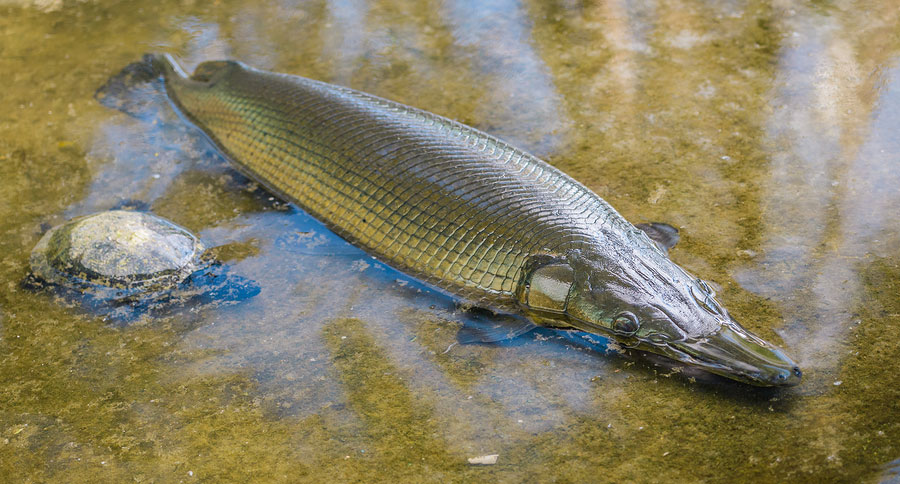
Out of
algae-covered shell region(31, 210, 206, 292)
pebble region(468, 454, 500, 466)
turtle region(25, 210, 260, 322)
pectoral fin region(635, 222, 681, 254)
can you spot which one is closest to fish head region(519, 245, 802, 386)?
pectoral fin region(635, 222, 681, 254)

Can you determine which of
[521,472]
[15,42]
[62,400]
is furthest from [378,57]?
[521,472]

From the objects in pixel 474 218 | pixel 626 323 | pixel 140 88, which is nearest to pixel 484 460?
pixel 626 323

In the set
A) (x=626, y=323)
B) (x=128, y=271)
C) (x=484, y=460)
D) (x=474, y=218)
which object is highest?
(x=474, y=218)

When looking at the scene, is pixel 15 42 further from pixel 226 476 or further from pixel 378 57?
→ pixel 226 476

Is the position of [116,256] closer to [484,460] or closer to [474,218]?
[474,218]

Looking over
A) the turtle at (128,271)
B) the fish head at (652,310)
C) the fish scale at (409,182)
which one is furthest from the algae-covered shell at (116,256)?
the fish head at (652,310)

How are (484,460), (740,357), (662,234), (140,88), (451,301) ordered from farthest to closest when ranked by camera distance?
(140,88)
(662,234)
(451,301)
(740,357)
(484,460)

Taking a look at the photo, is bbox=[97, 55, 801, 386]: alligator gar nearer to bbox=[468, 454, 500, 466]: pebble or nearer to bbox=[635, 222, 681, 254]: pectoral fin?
bbox=[635, 222, 681, 254]: pectoral fin
